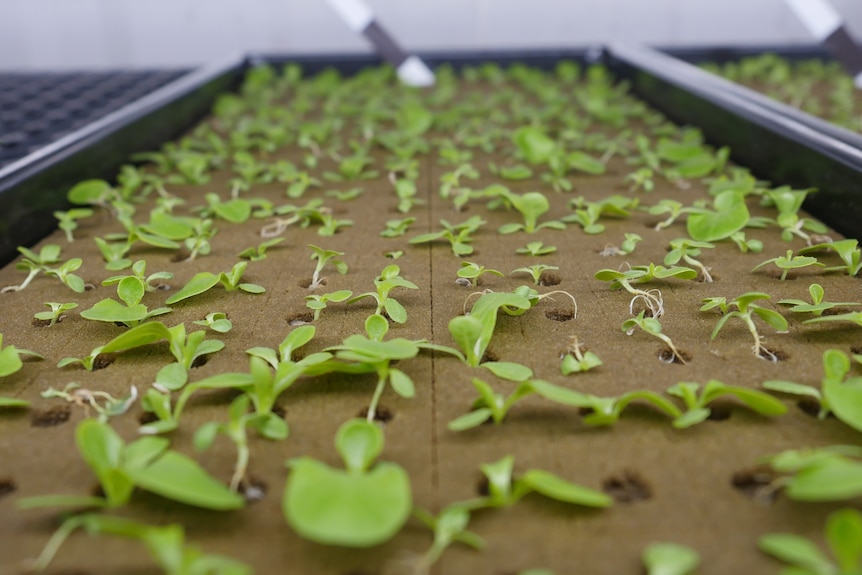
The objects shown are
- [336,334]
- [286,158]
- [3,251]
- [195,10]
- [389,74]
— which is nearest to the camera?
[336,334]

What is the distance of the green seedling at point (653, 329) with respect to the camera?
54 cm

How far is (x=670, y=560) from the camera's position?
0.33 m

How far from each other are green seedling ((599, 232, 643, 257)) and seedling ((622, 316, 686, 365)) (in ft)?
0.59

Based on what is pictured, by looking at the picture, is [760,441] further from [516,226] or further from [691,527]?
[516,226]

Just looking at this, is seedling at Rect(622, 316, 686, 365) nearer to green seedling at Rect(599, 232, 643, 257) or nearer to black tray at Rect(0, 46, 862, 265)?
green seedling at Rect(599, 232, 643, 257)

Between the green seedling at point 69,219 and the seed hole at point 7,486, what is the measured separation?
1.64ft

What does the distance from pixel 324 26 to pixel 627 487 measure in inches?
91.7

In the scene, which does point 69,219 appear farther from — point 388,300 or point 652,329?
point 652,329

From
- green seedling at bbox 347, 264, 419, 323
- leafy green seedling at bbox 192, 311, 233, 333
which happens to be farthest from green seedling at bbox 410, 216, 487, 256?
leafy green seedling at bbox 192, 311, 233, 333

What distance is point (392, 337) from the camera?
581 mm

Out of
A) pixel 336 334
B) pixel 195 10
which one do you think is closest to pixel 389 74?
pixel 195 10

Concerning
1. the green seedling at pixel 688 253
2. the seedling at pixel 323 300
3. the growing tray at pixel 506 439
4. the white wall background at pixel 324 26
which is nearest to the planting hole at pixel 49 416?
the growing tray at pixel 506 439

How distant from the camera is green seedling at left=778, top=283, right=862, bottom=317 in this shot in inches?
22.8

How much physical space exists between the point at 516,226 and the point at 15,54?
240 cm
